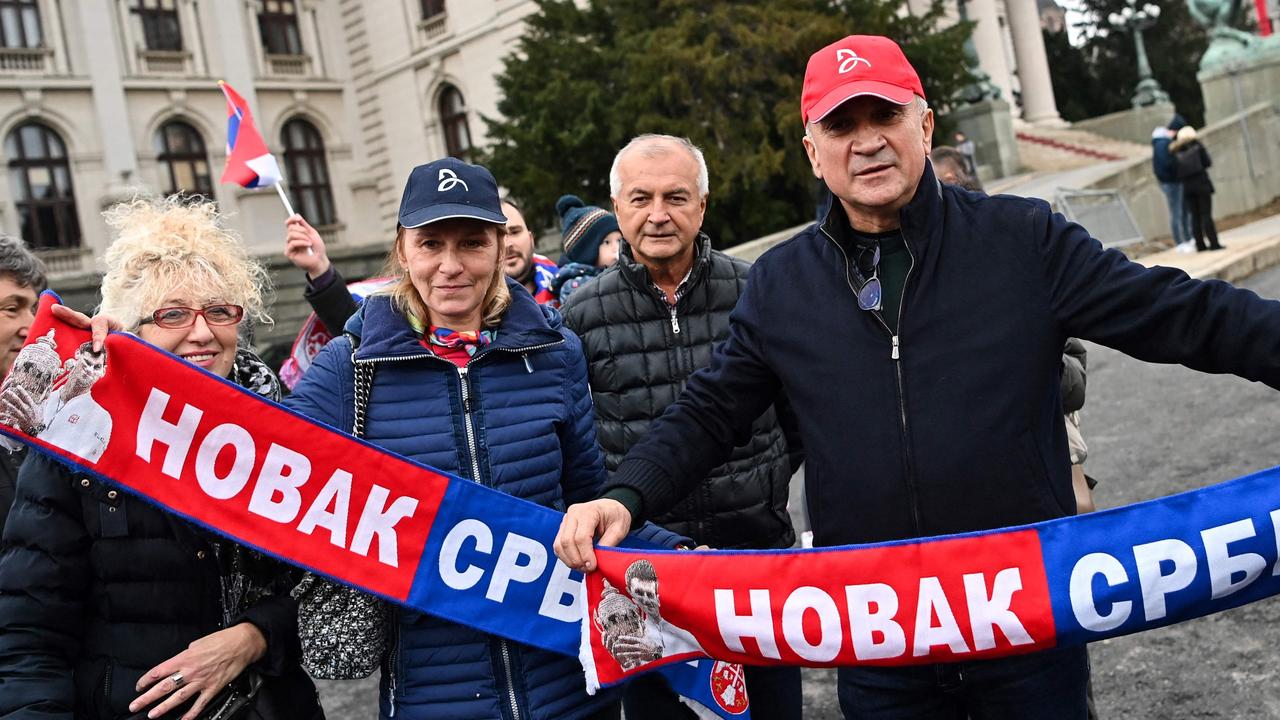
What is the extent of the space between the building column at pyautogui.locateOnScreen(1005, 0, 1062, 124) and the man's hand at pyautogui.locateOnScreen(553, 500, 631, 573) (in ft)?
146

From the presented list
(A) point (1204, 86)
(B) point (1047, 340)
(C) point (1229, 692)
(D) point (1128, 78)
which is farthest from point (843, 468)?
(D) point (1128, 78)

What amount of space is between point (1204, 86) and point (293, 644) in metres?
25.4

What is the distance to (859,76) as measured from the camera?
7.93ft

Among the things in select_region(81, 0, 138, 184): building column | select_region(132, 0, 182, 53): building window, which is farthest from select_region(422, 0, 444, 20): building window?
select_region(81, 0, 138, 184): building column

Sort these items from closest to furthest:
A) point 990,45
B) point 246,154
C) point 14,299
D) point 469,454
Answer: point 469,454 → point 14,299 → point 246,154 → point 990,45

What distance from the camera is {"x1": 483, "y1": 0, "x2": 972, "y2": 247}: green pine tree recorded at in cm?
1817

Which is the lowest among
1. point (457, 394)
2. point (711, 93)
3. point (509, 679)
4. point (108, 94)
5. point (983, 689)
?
point (983, 689)

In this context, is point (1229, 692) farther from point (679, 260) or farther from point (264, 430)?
point (264, 430)

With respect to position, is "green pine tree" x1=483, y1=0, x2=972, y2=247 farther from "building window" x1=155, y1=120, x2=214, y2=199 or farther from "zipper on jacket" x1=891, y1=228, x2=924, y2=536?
"building window" x1=155, y1=120, x2=214, y2=199

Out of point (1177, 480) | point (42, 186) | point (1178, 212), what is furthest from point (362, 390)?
point (42, 186)

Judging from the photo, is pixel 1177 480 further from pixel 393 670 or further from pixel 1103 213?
pixel 1103 213

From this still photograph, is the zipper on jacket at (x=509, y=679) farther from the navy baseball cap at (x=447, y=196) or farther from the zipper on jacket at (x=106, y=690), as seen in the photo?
the navy baseball cap at (x=447, y=196)

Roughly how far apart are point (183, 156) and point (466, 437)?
3371 centimetres

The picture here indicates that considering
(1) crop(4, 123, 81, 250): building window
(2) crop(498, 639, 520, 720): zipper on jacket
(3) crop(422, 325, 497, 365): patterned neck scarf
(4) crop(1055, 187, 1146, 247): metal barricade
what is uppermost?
(1) crop(4, 123, 81, 250): building window
